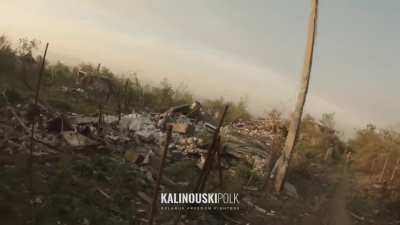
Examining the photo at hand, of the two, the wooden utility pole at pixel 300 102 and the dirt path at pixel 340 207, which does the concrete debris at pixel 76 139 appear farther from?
the dirt path at pixel 340 207

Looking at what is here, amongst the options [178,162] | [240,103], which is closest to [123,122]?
[178,162]

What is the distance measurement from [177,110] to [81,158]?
693 centimetres

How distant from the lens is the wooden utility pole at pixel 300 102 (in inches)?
387

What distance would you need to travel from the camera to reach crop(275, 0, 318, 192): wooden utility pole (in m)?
9.82

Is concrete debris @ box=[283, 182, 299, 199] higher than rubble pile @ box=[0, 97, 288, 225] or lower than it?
lower

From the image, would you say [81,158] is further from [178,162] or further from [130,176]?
[178,162]

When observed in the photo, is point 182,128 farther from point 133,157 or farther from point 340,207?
point 340,207

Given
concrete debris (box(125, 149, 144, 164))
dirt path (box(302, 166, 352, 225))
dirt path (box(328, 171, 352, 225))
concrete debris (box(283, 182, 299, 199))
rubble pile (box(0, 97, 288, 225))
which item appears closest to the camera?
rubble pile (box(0, 97, 288, 225))

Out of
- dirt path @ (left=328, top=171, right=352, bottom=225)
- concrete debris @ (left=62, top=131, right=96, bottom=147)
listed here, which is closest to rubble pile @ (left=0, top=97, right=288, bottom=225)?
concrete debris @ (left=62, top=131, right=96, bottom=147)

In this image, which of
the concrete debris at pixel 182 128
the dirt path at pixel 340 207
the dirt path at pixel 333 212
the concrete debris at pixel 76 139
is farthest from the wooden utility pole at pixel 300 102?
the concrete debris at pixel 76 139

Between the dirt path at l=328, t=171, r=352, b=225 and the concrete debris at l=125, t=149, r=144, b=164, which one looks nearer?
the concrete debris at l=125, t=149, r=144, b=164

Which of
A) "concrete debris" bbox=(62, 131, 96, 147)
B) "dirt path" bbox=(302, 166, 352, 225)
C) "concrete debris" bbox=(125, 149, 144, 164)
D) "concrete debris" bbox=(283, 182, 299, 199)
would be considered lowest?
"dirt path" bbox=(302, 166, 352, 225)

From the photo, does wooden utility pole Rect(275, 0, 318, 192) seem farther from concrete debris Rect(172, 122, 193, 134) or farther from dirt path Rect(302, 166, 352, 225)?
concrete debris Rect(172, 122, 193, 134)

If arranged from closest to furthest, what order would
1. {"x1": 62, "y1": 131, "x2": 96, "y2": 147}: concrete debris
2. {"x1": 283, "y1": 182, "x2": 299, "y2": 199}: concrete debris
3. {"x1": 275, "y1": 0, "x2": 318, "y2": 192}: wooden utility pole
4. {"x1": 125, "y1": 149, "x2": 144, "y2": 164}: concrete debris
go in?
1. {"x1": 62, "y1": 131, "x2": 96, "y2": 147}: concrete debris
2. {"x1": 125, "y1": 149, "x2": 144, "y2": 164}: concrete debris
3. {"x1": 275, "y1": 0, "x2": 318, "y2": 192}: wooden utility pole
4. {"x1": 283, "y1": 182, "x2": 299, "y2": 199}: concrete debris
